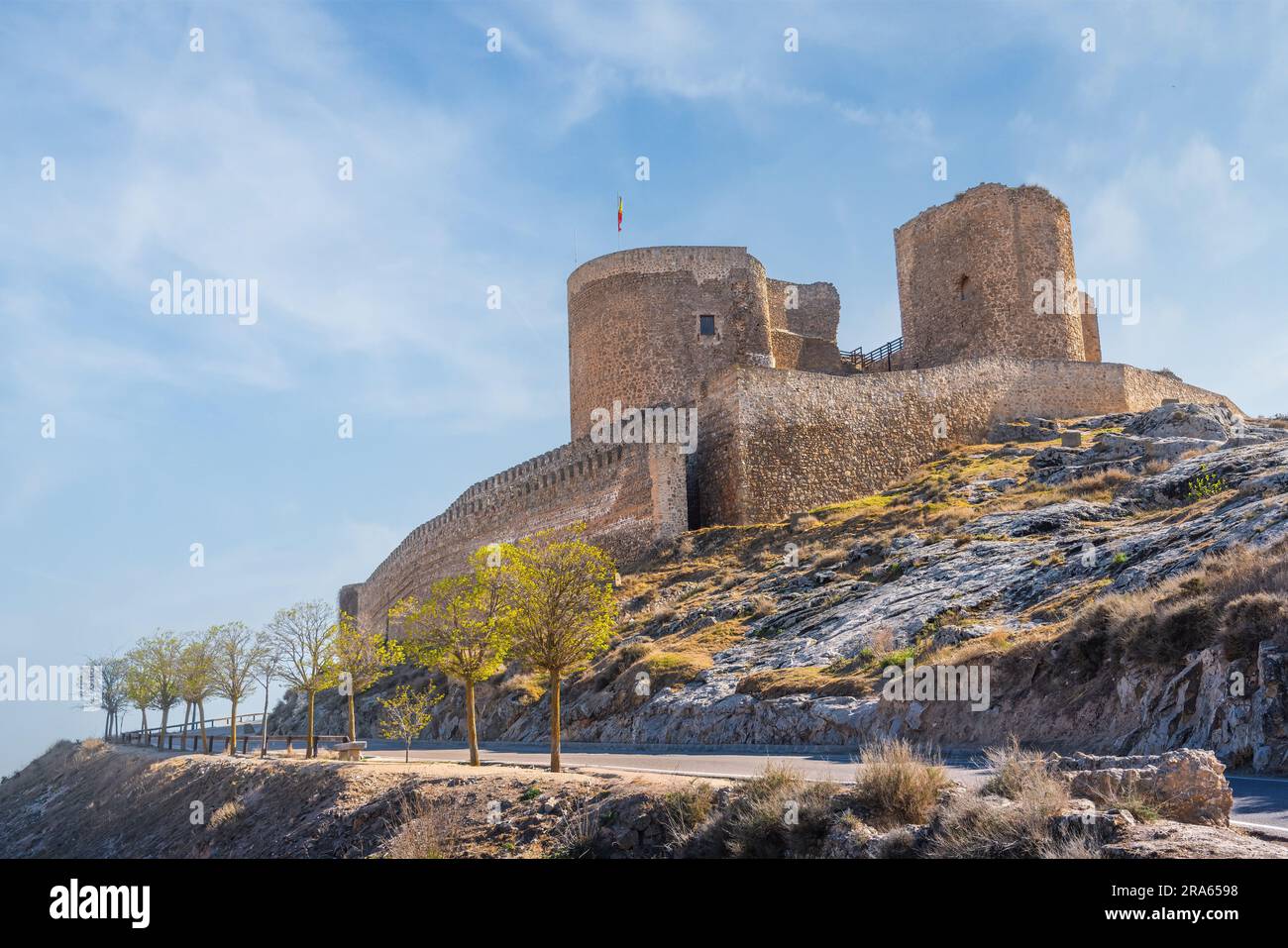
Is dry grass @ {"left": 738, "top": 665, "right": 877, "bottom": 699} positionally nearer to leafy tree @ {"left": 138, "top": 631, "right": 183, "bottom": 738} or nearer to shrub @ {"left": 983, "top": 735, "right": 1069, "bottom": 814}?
shrub @ {"left": 983, "top": 735, "right": 1069, "bottom": 814}

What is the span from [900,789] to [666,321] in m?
33.6

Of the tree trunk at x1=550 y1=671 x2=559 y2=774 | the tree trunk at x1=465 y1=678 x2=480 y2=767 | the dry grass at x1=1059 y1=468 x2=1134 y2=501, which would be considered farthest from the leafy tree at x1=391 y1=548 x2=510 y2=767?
the dry grass at x1=1059 y1=468 x2=1134 y2=501

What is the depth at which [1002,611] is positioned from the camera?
63.5 feet

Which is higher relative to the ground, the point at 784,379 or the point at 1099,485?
the point at 784,379

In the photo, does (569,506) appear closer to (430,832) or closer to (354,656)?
(354,656)

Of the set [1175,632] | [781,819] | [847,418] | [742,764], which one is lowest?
[742,764]

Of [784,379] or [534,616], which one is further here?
[784,379]

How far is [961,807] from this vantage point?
29.8ft

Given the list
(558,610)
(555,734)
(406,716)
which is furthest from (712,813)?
(406,716)

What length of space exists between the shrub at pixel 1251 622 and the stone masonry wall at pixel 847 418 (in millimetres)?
21481

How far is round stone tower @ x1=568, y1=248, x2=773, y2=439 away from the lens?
42.1 m
